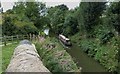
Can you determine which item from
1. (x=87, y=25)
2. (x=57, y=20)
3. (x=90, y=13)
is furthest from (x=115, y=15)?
(x=57, y=20)

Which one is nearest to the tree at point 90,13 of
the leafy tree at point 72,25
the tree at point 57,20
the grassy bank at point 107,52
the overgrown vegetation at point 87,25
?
the overgrown vegetation at point 87,25

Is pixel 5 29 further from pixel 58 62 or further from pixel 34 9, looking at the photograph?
pixel 58 62

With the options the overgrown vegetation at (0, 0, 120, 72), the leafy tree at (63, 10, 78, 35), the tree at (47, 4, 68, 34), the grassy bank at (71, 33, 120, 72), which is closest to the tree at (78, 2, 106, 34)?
the overgrown vegetation at (0, 0, 120, 72)

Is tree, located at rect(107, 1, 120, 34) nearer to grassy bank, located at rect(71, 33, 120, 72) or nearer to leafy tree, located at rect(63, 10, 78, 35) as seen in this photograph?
grassy bank, located at rect(71, 33, 120, 72)

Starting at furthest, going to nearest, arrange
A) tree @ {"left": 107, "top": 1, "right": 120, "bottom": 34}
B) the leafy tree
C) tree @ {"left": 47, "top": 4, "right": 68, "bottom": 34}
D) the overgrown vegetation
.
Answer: tree @ {"left": 47, "top": 4, "right": 68, "bottom": 34} → the leafy tree → tree @ {"left": 107, "top": 1, "right": 120, "bottom": 34} → the overgrown vegetation

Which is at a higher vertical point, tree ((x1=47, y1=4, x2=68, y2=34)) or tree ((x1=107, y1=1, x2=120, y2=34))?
tree ((x1=107, y1=1, x2=120, y2=34))

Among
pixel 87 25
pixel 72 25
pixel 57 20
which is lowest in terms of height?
pixel 72 25

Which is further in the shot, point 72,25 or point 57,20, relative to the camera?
point 57,20

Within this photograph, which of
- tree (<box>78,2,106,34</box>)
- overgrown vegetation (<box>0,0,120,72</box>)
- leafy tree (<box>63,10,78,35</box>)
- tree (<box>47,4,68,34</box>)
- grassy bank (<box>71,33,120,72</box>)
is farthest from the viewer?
tree (<box>47,4,68,34</box>)

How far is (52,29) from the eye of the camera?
40219 mm

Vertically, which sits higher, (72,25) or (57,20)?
(57,20)

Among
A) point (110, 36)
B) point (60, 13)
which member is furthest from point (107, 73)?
point (60, 13)

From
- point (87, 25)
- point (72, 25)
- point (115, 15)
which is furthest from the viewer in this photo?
point (72, 25)

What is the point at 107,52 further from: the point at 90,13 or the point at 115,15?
the point at 90,13
